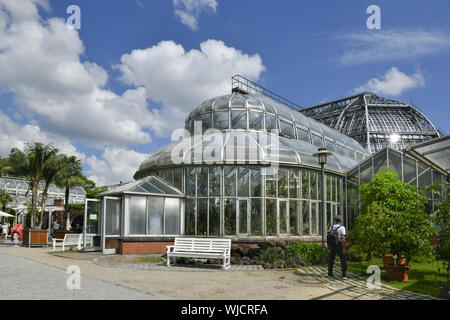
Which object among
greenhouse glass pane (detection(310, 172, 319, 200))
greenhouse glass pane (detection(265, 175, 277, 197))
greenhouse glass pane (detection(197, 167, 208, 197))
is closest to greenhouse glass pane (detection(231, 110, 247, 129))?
greenhouse glass pane (detection(197, 167, 208, 197))

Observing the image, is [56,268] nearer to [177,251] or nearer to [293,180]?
[177,251]

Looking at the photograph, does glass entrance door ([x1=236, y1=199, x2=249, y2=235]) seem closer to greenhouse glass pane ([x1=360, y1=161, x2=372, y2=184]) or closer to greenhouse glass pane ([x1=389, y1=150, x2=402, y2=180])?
greenhouse glass pane ([x1=360, y1=161, x2=372, y2=184])

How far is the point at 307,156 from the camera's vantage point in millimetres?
18453

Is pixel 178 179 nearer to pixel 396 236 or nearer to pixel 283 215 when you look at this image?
pixel 283 215

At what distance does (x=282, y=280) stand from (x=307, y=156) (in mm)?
9400

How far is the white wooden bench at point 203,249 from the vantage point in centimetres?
1229

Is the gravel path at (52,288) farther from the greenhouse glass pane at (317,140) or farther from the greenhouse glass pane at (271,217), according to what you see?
the greenhouse glass pane at (317,140)

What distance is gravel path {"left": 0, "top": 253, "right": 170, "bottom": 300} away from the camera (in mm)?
7219

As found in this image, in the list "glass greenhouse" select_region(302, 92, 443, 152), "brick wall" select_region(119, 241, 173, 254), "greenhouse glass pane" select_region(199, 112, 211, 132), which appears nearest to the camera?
"brick wall" select_region(119, 241, 173, 254)

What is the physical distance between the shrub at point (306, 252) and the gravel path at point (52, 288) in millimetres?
6901

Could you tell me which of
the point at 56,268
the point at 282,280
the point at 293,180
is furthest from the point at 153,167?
the point at 282,280

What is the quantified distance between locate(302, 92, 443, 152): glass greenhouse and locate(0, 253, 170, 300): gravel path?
3620 centimetres

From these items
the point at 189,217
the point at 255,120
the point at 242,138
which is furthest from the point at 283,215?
the point at 255,120

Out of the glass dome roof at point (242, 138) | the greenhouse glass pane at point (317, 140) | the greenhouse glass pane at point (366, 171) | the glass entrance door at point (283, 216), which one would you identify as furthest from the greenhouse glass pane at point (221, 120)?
the greenhouse glass pane at point (366, 171)
